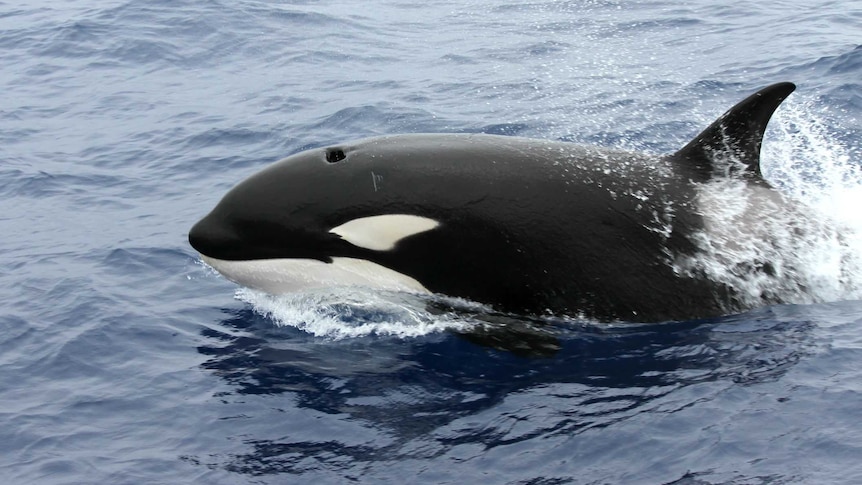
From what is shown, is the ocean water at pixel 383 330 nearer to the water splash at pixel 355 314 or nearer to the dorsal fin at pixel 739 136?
the water splash at pixel 355 314

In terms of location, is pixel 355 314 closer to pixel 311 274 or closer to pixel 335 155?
pixel 311 274

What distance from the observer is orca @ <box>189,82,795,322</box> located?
884cm

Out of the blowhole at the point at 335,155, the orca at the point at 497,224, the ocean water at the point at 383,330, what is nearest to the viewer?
the ocean water at the point at 383,330

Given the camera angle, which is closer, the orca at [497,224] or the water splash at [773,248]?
the orca at [497,224]

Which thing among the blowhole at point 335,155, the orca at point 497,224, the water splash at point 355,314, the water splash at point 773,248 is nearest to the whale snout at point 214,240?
the orca at point 497,224

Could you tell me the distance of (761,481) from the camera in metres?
6.80

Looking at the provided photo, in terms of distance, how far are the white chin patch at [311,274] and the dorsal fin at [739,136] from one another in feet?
8.49

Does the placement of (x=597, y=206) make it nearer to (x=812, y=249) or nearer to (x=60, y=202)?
(x=812, y=249)

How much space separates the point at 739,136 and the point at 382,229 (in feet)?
10.2

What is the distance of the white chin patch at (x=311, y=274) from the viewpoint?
913 cm

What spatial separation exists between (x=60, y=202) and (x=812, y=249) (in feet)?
30.9

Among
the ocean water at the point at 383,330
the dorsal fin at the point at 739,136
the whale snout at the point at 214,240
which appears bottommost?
the ocean water at the point at 383,330

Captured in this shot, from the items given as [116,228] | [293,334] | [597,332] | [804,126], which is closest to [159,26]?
[116,228]

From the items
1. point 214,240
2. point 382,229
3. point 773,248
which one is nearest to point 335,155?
point 382,229
